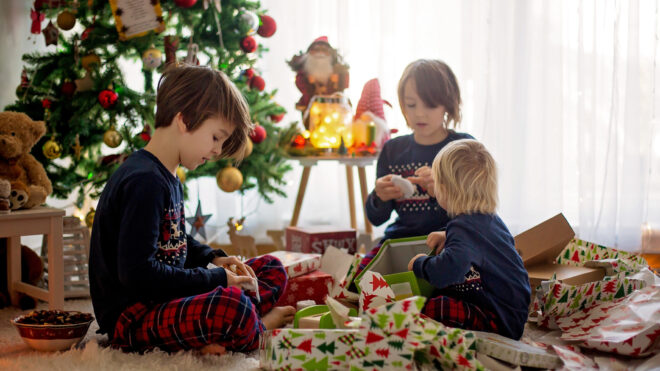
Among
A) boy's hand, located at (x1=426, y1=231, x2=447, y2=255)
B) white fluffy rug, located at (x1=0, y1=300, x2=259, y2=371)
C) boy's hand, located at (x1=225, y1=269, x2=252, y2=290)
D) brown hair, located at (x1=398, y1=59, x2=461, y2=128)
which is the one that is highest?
brown hair, located at (x1=398, y1=59, x2=461, y2=128)

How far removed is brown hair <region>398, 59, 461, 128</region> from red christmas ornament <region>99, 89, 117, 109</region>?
1.03 meters

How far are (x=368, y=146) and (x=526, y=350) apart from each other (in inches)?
48.7

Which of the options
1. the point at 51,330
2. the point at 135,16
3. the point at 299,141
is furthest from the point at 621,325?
the point at 135,16

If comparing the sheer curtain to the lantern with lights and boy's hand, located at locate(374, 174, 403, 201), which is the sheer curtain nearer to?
the lantern with lights

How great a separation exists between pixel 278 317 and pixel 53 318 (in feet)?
1.69

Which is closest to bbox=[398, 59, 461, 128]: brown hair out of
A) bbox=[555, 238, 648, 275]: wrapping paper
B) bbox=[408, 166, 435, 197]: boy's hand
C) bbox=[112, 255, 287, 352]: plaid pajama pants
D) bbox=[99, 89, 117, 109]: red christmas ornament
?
bbox=[408, 166, 435, 197]: boy's hand

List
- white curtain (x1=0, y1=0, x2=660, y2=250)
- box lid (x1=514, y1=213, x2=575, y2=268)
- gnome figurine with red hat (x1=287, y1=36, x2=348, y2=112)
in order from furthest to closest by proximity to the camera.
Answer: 1. white curtain (x1=0, y1=0, x2=660, y2=250)
2. gnome figurine with red hat (x1=287, y1=36, x2=348, y2=112)
3. box lid (x1=514, y1=213, x2=575, y2=268)

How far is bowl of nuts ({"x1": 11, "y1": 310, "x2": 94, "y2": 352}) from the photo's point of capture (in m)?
1.40

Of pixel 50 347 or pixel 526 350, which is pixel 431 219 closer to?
pixel 526 350

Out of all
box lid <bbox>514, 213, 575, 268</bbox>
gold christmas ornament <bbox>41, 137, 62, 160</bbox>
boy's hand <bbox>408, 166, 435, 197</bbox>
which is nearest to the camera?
boy's hand <bbox>408, 166, 435, 197</bbox>

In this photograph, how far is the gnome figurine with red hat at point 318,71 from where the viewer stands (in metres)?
2.49

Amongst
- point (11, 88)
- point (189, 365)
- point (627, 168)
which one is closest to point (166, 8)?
point (11, 88)

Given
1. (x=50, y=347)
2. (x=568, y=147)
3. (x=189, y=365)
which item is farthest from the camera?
(x=568, y=147)

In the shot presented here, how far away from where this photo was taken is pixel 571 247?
2.00 m
